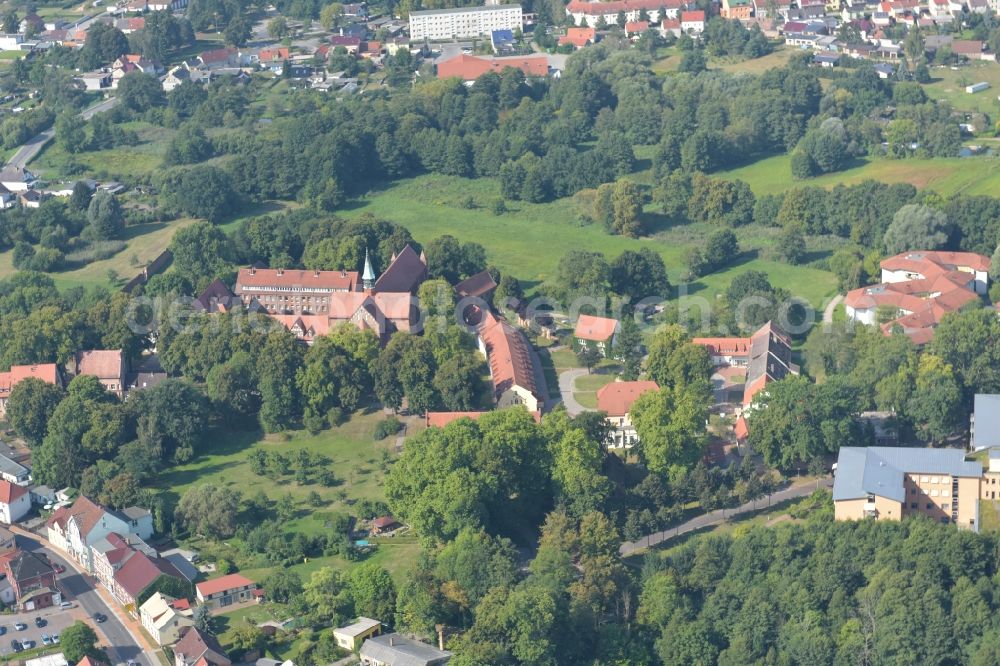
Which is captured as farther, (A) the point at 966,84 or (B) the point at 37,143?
(A) the point at 966,84

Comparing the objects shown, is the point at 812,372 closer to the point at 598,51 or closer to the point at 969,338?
the point at 969,338

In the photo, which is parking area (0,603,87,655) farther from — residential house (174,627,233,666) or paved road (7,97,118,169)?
paved road (7,97,118,169)

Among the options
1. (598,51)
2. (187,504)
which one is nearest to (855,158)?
(598,51)

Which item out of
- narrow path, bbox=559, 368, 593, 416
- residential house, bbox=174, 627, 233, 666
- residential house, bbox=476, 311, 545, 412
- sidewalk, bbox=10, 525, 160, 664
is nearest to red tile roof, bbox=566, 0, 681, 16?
residential house, bbox=476, 311, 545, 412

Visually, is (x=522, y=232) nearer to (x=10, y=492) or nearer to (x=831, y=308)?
(x=831, y=308)

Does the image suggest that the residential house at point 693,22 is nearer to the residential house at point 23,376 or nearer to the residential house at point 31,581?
the residential house at point 23,376

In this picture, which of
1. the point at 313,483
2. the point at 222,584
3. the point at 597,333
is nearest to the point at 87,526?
the point at 222,584
